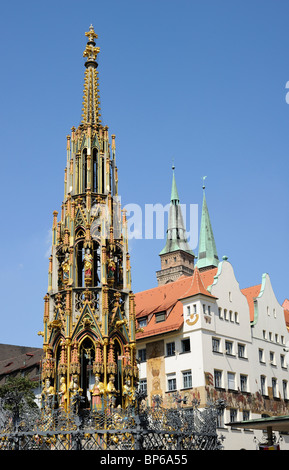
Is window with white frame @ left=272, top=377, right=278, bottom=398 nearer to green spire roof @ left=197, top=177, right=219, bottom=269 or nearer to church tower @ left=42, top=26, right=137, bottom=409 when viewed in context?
church tower @ left=42, top=26, right=137, bottom=409

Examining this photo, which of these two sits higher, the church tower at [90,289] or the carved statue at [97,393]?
the church tower at [90,289]

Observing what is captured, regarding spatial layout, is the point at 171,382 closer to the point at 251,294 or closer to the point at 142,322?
the point at 142,322

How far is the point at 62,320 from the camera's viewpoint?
27531mm

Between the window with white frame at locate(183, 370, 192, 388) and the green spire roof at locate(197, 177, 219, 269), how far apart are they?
50805mm

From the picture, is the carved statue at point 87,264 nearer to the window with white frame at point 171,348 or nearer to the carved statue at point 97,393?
the carved statue at point 97,393

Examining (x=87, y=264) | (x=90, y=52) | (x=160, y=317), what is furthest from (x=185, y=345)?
(x=90, y=52)

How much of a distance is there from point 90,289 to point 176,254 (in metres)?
82.1

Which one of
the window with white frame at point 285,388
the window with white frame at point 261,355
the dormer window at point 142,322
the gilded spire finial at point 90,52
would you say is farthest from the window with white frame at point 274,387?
the gilded spire finial at point 90,52

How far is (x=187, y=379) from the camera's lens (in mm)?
42250

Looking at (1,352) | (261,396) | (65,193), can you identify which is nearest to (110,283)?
(65,193)

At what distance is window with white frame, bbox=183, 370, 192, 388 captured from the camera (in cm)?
4203

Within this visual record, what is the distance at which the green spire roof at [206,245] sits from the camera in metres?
93.7

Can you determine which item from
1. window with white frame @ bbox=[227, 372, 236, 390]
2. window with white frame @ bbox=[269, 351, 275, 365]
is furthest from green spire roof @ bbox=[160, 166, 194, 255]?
window with white frame @ bbox=[227, 372, 236, 390]

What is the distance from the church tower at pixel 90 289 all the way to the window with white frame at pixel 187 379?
14640mm
